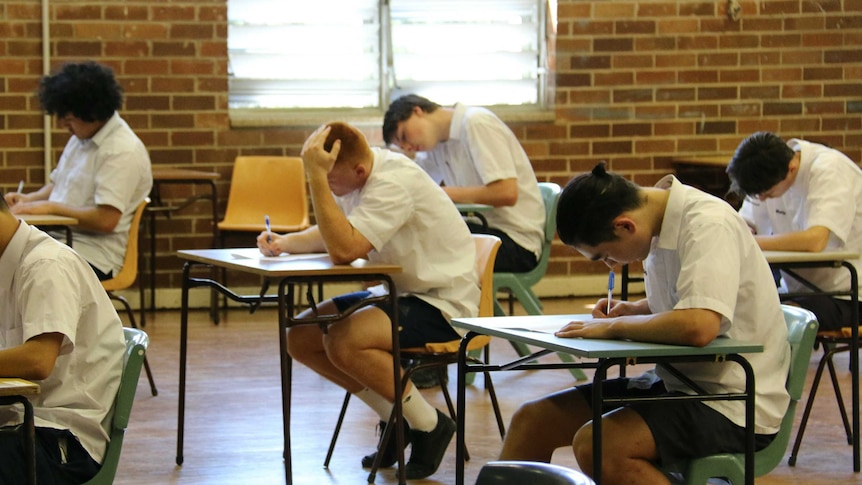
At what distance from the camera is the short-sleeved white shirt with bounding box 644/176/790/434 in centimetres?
230

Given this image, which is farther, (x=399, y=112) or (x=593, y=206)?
(x=399, y=112)

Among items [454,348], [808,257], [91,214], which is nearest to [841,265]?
[808,257]

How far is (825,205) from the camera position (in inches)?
153

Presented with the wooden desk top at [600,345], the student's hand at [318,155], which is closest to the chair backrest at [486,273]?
the student's hand at [318,155]

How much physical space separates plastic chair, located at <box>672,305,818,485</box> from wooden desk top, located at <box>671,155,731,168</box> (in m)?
4.28

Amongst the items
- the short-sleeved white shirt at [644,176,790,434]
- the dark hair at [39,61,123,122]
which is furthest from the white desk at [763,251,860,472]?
the dark hair at [39,61,123,122]

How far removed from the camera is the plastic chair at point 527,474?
4.29ft

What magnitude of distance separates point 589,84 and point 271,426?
3.71m

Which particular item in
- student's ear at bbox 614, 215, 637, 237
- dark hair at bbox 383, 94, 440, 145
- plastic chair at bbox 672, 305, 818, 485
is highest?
dark hair at bbox 383, 94, 440, 145

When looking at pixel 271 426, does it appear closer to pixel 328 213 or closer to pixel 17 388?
pixel 328 213

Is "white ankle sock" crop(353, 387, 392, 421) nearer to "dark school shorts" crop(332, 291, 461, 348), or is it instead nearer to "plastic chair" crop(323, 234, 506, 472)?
"plastic chair" crop(323, 234, 506, 472)

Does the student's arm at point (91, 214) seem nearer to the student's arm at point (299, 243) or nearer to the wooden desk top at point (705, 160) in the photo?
the student's arm at point (299, 243)

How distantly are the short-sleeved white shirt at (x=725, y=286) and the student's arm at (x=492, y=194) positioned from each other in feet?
7.56

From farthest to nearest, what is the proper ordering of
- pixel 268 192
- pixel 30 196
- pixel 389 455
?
1. pixel 268 192
2. pixel 30 196
3. pixel 389 455
